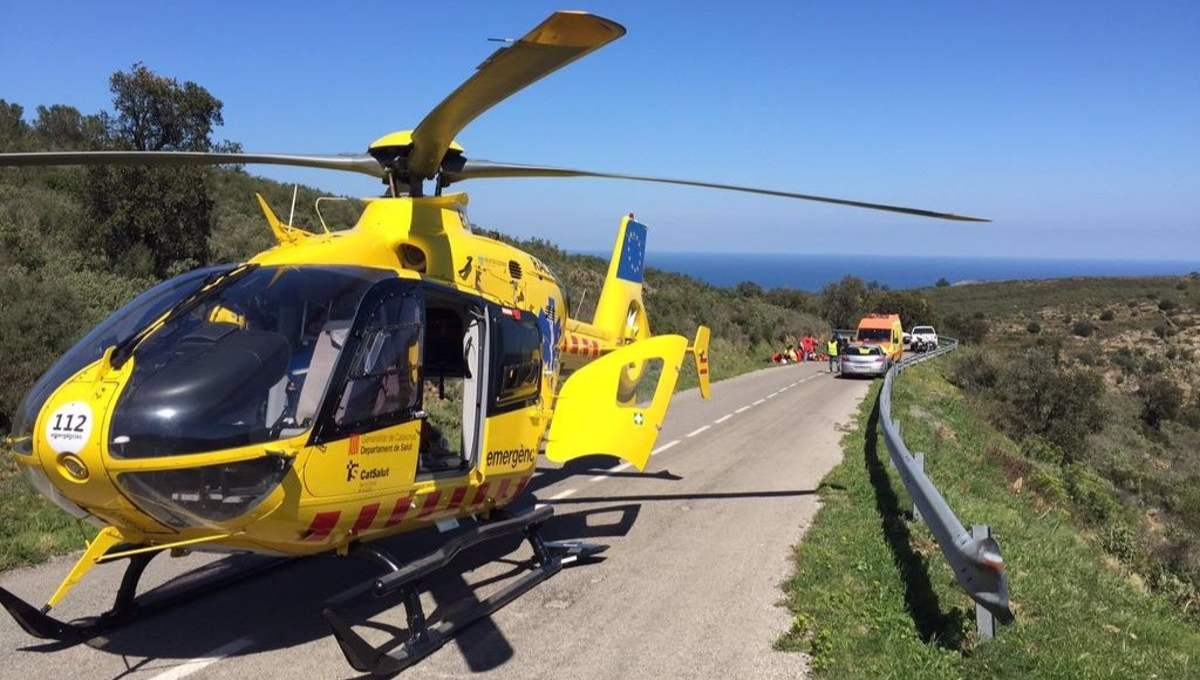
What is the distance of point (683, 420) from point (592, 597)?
410 inches

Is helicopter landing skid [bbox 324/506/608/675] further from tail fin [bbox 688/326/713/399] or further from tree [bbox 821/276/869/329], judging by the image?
tree [bbox 821/276/869/329]

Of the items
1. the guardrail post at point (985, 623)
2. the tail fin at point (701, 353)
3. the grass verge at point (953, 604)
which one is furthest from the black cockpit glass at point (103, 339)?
the tail fin at point (701, 353)

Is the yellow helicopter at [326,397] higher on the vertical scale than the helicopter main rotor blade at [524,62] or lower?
lower

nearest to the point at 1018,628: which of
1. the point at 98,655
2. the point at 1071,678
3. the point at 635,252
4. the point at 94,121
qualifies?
the point at 1071,678

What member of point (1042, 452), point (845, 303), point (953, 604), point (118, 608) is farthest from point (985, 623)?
point (845, 303)

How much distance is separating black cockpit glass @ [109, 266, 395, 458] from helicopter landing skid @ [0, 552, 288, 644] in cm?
134

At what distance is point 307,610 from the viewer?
580cm

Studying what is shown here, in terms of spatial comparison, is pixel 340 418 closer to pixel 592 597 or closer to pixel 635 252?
pixel 592 597

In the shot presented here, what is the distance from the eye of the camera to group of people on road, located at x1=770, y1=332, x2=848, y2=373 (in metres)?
→ 35.9

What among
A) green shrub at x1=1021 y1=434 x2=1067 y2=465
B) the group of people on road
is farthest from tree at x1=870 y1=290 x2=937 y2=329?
green shrub at x1=1021 y1=434 x2=1067 y2=465

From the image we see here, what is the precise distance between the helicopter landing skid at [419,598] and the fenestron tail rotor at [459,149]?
265 centimetres

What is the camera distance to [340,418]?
4.75 metres

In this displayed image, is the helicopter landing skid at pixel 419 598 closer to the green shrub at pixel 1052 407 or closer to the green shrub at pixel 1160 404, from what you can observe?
the green shrub at pixel 1052 407

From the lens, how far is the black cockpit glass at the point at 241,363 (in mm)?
4137
